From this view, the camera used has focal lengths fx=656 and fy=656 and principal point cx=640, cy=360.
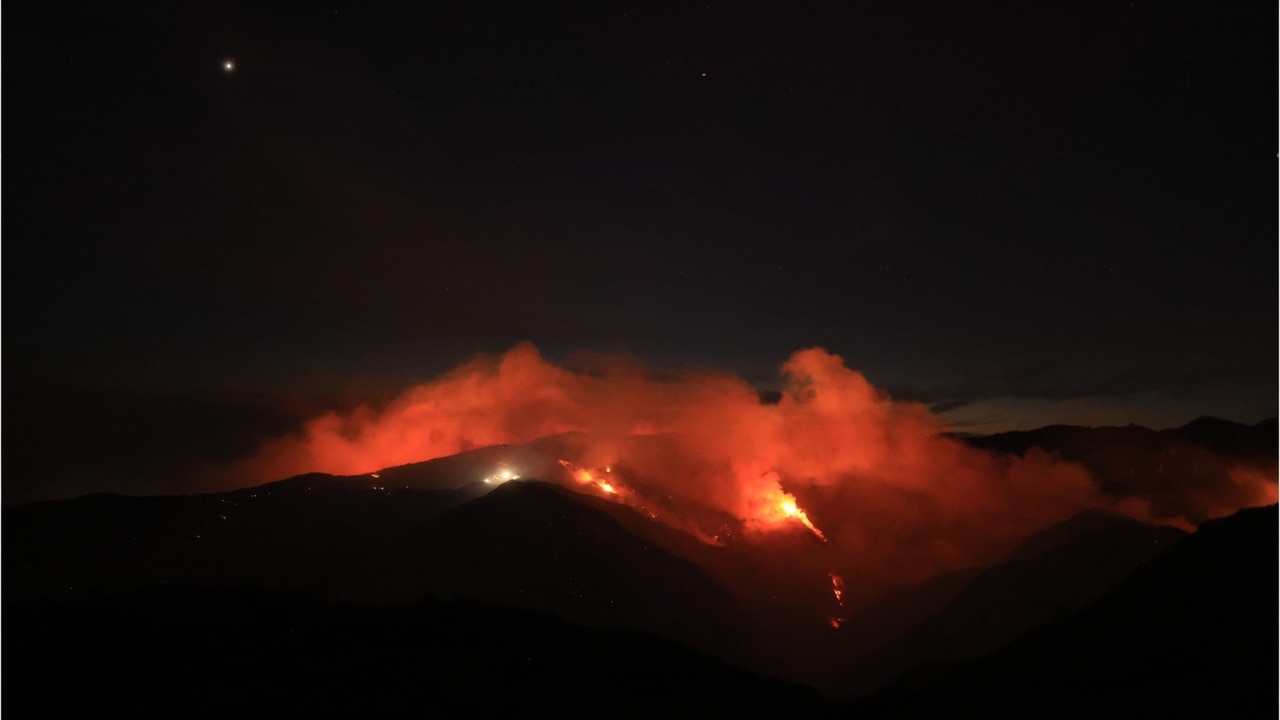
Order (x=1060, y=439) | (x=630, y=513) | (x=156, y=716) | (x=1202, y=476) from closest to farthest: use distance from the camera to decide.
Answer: (x=156, y=716)
(x=630, y=513)
(x=1202, y=476)
(x=1060, y=439)

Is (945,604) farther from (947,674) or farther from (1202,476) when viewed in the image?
(1202,476)

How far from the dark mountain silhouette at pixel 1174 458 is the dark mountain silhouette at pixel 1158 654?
164 feet

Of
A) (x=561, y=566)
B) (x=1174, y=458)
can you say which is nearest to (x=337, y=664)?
(x=561, y=566)

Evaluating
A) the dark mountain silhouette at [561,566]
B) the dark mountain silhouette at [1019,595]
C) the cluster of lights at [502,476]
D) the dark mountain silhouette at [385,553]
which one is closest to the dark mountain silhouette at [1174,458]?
the dark mountain silhouette at [1019,595]

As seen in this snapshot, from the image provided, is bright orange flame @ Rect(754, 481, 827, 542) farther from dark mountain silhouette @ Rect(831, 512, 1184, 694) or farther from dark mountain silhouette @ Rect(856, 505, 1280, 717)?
dark mountain silhouette @ Rect(856, 505, 1280, 717)

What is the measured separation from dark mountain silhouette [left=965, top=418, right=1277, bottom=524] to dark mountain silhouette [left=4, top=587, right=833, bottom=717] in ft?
205

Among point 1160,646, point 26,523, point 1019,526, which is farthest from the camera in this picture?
point 1019,526

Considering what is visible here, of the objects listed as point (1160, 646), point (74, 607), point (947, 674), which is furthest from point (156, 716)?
point (1160, 646)

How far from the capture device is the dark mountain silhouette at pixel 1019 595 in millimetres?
30797

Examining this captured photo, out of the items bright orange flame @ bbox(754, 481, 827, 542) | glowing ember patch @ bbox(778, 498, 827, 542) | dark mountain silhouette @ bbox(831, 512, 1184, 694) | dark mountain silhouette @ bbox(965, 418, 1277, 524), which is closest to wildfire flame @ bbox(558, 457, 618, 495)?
bright orange flame @ bbox(754, 481, 827, 542)

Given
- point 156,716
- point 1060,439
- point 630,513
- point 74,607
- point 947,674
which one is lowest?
point 947,674

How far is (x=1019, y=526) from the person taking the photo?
53.1 meters

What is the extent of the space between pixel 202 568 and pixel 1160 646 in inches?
1570

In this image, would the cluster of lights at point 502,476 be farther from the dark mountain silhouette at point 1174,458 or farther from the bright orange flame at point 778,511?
the dark mountain silhouette at point 1174,458
